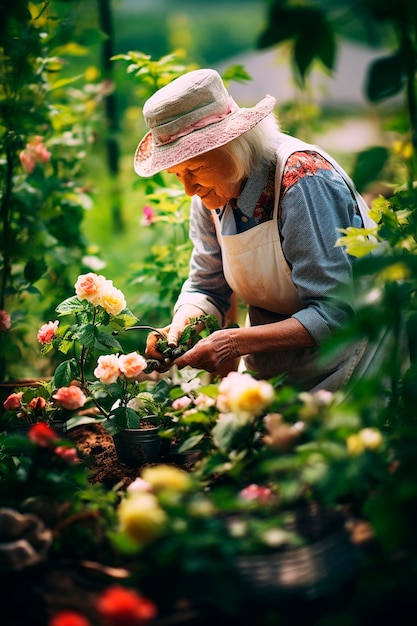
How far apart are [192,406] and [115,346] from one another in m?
0.43

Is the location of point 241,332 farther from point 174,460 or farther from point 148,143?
point 148,143

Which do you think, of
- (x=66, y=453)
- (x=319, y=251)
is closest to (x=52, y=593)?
(x=66, y=453)

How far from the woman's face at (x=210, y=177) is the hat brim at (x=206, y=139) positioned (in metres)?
0.05

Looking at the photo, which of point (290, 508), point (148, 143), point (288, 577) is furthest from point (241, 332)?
point (288, 577)

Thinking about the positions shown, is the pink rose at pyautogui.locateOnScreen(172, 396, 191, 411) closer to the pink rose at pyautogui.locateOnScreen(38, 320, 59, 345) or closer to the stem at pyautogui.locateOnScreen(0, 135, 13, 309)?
the pink rose at pyautogui.locateOnScreen(38, 320, 59, 345)

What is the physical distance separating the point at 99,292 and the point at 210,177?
0.51 metres

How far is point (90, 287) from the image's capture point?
227 cm

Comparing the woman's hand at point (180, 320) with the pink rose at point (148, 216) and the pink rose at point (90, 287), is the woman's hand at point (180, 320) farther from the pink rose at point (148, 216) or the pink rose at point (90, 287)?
the pink rose at point (148, 216)

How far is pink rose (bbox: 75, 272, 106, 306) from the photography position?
2.27 meters

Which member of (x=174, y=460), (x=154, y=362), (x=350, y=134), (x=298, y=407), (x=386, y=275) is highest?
(x=386, y=275)

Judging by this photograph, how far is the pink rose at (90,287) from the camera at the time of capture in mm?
2266

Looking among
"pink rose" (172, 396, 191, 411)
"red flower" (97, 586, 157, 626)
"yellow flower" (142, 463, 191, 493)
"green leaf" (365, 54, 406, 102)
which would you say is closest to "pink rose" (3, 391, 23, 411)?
"pink rose" (172, 396, 191, 411)

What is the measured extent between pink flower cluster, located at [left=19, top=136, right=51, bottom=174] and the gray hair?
1.22 metres

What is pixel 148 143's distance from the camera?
2637mm
